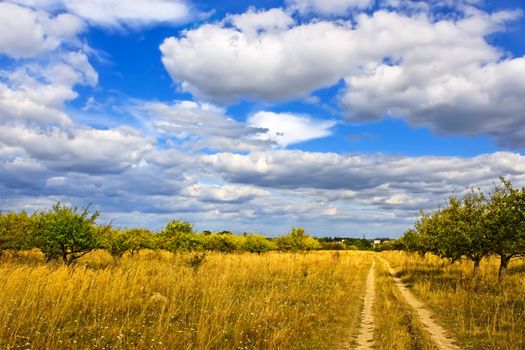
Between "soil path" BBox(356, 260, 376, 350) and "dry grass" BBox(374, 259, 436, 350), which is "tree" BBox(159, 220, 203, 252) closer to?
"soil path" BBox(356, 260, 376, 350)

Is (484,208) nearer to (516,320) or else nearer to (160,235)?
(516,320)

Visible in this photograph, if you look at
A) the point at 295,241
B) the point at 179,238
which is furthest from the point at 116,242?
the point at 295,241

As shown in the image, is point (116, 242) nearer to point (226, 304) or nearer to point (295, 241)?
point (226, 304)

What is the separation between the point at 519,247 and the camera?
19.8 m

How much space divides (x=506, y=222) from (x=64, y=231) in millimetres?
23284

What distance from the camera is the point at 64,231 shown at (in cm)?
2150

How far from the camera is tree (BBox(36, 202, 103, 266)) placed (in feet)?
70.4

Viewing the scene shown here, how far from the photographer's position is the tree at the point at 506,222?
18812 millimetres

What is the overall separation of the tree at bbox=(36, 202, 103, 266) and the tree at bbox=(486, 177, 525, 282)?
21760 mm

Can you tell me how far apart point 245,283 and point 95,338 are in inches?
446

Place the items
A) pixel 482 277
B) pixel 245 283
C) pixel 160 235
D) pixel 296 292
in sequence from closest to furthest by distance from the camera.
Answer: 1. pixel 296 292
2. pixel 245 283
3. pixel 482 277
4. pixel 160 235

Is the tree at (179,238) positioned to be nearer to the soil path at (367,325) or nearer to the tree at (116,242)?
the tree at (116,242)

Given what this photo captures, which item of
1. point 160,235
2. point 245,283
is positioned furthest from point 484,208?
point 160,235

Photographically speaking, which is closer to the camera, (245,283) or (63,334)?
(63,334)
